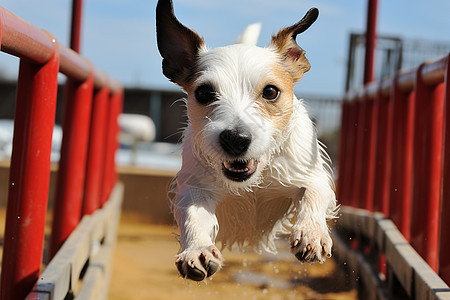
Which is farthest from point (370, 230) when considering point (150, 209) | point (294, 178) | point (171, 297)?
point (150, 209)

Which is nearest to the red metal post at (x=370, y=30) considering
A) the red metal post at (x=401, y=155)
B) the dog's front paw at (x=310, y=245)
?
the red metal post at (x=401, y=155)

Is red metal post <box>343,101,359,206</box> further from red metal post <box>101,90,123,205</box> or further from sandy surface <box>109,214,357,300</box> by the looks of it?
red metal post <box>101,90,123,205</box>

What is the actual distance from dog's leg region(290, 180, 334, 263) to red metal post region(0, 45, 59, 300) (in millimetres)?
1450

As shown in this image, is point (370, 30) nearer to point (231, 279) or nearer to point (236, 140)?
point (236, 140)

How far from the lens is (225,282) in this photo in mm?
5941

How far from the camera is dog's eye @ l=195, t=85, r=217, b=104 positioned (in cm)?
195

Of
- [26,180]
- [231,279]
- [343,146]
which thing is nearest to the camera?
[26,180]

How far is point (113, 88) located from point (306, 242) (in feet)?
18.4

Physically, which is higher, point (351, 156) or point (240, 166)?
point (351, 156)

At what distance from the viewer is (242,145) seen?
1824mm

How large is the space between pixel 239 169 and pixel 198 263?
0.30 m

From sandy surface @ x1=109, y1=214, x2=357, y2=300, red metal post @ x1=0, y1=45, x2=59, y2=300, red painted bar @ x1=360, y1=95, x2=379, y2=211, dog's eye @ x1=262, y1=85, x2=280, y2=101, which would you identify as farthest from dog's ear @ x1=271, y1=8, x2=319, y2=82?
red painted bar @ x1=360, y1=95, x2=379, y2=211

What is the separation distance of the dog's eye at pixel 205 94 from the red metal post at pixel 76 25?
2757 millimetres

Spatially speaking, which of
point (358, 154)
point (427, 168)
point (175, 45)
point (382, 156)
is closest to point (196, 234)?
point (175, 45)
